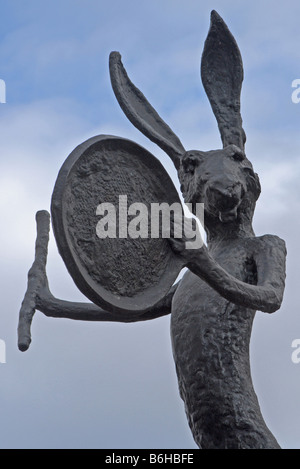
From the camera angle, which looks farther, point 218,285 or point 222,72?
point 222,72

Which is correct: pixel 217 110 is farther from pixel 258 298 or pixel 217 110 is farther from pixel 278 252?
pixel 258 298

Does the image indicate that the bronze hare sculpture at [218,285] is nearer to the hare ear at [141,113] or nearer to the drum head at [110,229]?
the hare ear at [141,113]

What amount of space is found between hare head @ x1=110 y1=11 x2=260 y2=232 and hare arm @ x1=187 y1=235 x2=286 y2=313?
0.30m

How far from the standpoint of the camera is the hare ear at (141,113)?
6.09 m

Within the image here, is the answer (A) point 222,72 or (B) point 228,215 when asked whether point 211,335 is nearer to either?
(B) point 228,215

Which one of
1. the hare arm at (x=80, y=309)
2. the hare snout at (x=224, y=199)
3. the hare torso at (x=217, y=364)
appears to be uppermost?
the hare snout at (x=224, y=199)

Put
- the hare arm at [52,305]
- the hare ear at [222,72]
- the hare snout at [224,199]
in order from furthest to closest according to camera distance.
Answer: the hare ear at [222,72]
the hare arm at [52,305]
the hare snout at [224,199]

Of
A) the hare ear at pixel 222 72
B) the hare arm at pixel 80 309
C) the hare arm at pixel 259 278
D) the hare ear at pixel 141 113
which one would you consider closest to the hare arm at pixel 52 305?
the hare arm at pixel 80 309

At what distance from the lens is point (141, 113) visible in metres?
6.25

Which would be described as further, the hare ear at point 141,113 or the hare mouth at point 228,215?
the hare ear at point 141,113

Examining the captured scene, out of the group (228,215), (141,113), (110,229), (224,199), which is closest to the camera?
(110,229)

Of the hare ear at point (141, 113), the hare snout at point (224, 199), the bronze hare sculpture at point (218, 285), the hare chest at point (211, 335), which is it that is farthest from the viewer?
the hare ear at point (141, 113)

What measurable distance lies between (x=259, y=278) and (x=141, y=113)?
4.42 feet

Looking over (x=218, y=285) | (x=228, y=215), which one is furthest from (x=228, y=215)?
(x=218, y=285)
